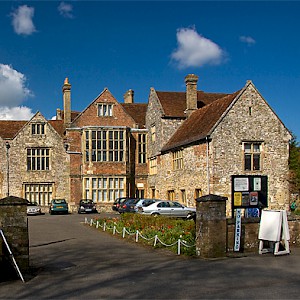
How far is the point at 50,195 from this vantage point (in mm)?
46062

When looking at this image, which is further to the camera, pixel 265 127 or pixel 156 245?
pixel 265 127

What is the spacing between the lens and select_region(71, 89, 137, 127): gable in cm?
4541

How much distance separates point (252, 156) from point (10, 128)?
975 inches

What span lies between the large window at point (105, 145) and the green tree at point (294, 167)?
48.8 ft

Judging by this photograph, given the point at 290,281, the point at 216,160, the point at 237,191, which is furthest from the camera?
the point at 216,160

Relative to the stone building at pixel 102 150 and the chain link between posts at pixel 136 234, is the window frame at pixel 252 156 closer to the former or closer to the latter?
the stone building at pixel 102 150

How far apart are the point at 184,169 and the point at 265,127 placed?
6676mm

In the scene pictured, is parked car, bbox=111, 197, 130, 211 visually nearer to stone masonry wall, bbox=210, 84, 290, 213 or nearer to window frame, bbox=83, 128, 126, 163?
window frame, bbox=83, 128, 126, 163

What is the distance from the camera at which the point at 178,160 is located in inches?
1486

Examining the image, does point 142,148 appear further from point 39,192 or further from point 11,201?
point 11,201

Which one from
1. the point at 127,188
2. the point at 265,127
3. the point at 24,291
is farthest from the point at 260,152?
the point at 24,291

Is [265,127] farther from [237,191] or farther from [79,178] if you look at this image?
[79,178]

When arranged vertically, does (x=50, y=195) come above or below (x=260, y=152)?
below

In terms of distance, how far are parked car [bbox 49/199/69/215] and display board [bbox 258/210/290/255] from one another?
91.6 ft
